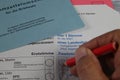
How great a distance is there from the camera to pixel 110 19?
1.95 ft

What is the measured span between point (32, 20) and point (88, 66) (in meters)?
0.19

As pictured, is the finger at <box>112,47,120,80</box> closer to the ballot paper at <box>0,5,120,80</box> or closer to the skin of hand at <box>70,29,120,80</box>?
the skin of hand at <box>70,29,120,80</box>

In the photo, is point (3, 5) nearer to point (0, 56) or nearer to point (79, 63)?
point (0, 56)

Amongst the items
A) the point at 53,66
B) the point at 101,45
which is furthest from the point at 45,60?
the point at 101,45

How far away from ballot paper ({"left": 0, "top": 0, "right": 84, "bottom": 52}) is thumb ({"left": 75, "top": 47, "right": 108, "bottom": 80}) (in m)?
0.12

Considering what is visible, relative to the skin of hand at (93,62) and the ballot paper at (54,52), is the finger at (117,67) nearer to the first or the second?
the skin of hand at (93,62)

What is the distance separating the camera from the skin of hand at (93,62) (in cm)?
46

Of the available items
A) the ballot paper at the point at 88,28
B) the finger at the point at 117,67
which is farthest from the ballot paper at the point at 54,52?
the finger at the point at 117,67

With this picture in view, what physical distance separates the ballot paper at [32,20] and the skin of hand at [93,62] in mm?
80

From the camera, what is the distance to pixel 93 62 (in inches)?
18.3

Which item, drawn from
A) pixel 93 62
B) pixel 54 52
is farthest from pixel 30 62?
pixel 93 62

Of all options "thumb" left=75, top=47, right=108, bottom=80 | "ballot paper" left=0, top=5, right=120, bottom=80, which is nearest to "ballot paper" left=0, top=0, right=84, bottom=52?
"ballot paper" left=0, top=5, right=120, bottom=80

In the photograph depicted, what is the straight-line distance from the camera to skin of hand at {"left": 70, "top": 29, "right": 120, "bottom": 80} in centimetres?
46

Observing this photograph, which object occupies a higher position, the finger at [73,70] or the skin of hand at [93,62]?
the skin of hand at [93,62]
